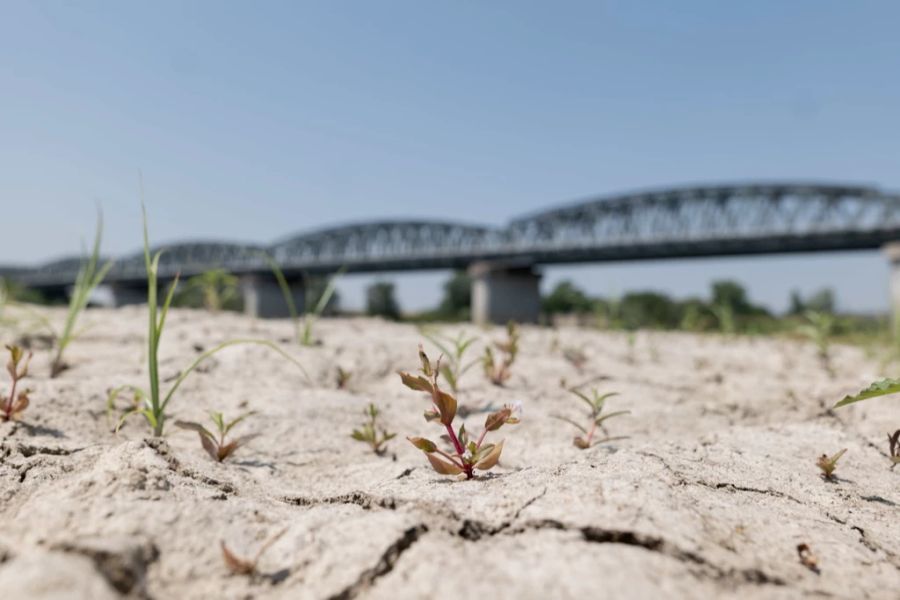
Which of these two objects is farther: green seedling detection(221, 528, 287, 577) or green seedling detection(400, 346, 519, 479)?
green seedling detection(400, 346, 519, 479)

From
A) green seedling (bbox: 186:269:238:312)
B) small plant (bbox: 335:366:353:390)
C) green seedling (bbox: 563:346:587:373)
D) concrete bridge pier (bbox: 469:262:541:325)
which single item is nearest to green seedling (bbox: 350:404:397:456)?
small plant (bbox: 335:366:353:390)

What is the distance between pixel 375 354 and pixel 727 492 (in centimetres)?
206

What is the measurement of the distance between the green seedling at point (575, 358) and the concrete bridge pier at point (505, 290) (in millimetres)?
30525

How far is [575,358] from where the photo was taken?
3.11 metres

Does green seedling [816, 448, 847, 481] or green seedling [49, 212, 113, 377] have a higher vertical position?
green seedling [49, 212, 113, 377]

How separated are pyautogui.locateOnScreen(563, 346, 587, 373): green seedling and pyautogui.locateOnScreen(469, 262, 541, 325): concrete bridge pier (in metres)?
30.5

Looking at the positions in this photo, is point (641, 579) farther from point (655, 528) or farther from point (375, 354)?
point (375, 354)

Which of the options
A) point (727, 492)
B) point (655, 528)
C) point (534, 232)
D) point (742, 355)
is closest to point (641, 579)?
point (655, 528)

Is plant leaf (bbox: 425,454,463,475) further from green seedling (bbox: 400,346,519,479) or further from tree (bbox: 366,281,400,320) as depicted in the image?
tree (bbox: 366,281,400,320)

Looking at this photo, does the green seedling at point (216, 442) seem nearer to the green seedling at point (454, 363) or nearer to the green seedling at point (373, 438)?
the green seedling at point (373, 438)

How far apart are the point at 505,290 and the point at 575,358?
32.5 meters

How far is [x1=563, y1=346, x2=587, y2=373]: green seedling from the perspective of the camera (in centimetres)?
302

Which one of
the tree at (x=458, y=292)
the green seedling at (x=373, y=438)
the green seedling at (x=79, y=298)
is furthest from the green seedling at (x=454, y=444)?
the tree at (x=458, y=292)

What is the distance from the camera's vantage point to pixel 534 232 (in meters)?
57.5
